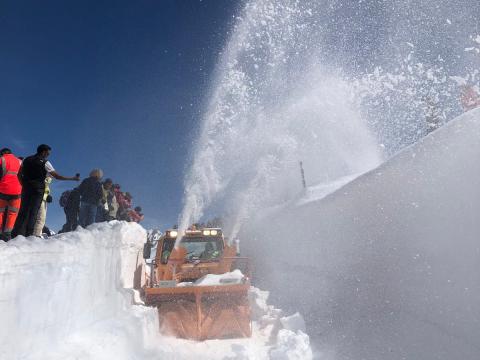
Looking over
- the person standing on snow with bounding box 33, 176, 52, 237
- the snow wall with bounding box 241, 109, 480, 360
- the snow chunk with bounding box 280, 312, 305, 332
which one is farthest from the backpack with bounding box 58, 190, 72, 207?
the snow wall with bounding box 241, 109, 480, 360

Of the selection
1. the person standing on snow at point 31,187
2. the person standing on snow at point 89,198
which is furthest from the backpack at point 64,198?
the person standing on snow at point 31,187

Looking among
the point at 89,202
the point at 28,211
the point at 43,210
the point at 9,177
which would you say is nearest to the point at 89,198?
the point at 89,202

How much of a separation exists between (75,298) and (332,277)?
6.10 m

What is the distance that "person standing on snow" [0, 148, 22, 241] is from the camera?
15.4 feet

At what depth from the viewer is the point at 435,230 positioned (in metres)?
5.36

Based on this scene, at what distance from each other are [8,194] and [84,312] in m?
2.49

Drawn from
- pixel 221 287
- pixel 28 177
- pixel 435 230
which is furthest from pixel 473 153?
pixel 28 177

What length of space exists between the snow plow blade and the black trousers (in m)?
2.33

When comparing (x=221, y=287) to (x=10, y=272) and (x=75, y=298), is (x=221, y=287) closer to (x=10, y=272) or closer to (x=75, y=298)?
(x=75, y=298)

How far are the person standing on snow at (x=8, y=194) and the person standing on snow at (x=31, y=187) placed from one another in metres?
0.16

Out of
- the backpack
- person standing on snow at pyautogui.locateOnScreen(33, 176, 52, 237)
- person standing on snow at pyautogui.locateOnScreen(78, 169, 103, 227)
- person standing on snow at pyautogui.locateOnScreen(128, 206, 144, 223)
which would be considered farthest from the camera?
person standing on snow at pyautogui.locateOnScreen(128, 206, 144, 223)

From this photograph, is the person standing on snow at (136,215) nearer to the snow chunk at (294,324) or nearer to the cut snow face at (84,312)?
the cut snow face at (84,312)

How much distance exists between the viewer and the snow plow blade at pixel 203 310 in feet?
20.2

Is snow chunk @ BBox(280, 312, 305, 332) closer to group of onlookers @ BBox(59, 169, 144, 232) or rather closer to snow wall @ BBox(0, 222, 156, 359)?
snow wall @ BBox(0, 222, 156, 359)
